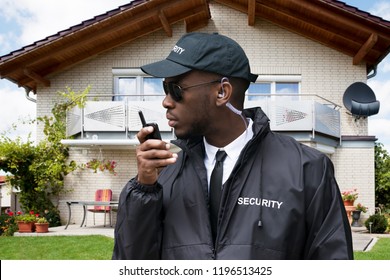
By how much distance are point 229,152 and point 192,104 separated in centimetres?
23

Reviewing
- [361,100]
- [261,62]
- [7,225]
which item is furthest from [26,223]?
[361,100]

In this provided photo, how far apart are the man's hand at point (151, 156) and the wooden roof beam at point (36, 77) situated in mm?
13235

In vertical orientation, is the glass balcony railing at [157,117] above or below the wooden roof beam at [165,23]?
below

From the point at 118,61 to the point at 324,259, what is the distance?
14.0 meters

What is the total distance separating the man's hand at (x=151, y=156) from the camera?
189 centimetres

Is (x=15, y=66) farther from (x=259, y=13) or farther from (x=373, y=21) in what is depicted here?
(x=373, y=21)

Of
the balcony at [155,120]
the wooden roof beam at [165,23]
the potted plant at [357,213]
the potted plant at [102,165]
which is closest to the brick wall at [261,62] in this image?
the wooden roof beam at [165,23]

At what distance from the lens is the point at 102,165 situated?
14734 mm

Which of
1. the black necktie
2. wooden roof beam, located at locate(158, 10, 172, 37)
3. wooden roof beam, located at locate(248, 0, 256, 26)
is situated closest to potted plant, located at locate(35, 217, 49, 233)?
wooden roof beam, located at locate(158, 10, 172, 37)

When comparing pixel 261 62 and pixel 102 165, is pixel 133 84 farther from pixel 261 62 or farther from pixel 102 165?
pixel 261 62

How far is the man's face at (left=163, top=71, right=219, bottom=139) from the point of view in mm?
2027

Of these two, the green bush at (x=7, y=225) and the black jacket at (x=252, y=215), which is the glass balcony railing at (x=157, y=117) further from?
the black jacket at (x=252, y=215)

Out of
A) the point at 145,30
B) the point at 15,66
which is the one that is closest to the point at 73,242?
the point at 15,66

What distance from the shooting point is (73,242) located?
9867mm
